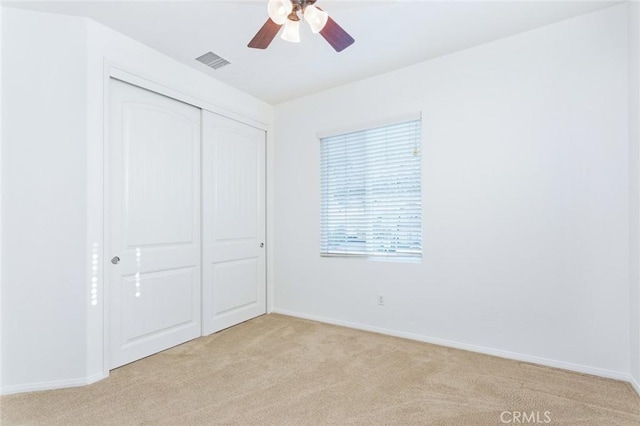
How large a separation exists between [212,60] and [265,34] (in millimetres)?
1218

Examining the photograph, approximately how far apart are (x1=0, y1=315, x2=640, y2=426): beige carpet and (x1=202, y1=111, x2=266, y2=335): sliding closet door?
67cm

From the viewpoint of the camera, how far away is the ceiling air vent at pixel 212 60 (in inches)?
113

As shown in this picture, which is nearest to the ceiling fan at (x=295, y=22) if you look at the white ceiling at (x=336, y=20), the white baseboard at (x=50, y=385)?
the white ceiling at (x=336, y=20)

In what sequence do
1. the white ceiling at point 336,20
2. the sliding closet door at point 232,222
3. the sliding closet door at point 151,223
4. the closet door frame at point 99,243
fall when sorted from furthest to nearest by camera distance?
the sliding closet door at point 232,222, the sliding closet door at point 151,223, the closet door frame at point 99,243, the white ceiling at point 336,20

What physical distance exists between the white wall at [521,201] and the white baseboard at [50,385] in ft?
7.50

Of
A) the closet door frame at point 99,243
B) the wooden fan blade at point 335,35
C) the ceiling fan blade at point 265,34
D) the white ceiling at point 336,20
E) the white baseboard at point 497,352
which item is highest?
the white ceiling at point 336,20

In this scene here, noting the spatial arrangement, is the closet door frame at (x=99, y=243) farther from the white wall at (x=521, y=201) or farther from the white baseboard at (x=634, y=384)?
the white baseboard at (x=634, y=384)

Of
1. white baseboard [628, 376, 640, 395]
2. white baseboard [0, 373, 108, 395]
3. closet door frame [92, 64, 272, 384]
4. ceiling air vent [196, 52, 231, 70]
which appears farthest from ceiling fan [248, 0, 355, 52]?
white baseboard [628, 376, 640, 395]

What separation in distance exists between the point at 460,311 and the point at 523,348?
511 millimetres

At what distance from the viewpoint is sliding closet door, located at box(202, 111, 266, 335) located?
3.29 meters

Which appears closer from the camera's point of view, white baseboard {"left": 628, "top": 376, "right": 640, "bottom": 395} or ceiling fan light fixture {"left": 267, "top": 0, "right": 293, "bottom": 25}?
ceiling fan light fixture {"left": 267, "top": 0, "right": 293, "bottom": 25}

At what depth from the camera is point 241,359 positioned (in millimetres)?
2680

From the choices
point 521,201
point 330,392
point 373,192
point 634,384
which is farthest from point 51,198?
point 634,384

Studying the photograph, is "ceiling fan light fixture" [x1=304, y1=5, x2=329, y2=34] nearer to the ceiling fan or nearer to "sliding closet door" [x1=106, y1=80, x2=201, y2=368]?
the ceiling fan
